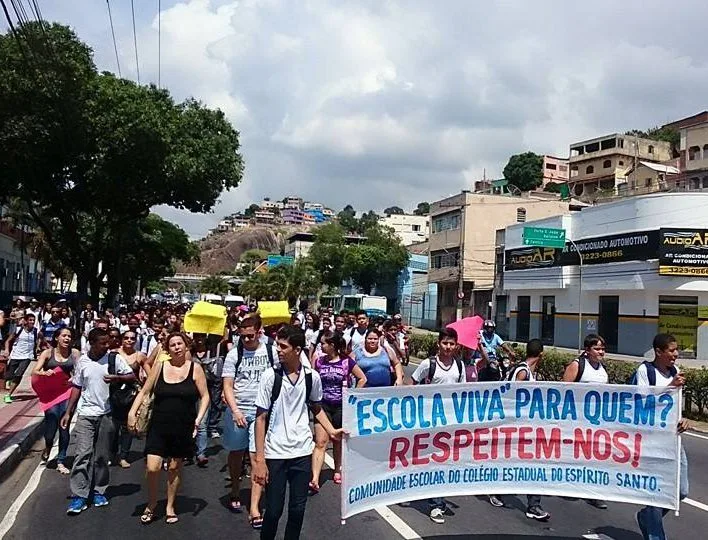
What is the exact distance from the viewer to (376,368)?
28.3 ft

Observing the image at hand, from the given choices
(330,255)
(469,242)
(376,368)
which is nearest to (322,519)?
(376,368)

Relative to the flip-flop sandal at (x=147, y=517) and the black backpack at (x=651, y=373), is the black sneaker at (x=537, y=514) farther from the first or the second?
the flip-flop sandal at (x=147, y=517)

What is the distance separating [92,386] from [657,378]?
504 cm

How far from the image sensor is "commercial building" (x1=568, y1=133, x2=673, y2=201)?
7944 centimetres

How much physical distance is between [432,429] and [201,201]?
26072 mm

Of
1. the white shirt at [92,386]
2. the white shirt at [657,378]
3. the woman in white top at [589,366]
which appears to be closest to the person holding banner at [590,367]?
the woman in white top at [589,366]

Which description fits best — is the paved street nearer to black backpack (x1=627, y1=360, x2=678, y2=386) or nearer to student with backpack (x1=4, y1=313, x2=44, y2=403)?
black backpack (x1=627, y1=360, x2=678, y2=386)

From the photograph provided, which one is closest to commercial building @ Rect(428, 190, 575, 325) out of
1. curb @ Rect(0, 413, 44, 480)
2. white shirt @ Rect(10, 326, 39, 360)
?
white shirt @ Rect(10, 326, 39, 360)

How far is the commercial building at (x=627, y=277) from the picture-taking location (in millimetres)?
32406

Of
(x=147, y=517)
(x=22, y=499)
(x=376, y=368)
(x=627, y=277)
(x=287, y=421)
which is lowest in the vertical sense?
(x=22, y=499)

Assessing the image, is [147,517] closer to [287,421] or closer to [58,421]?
[287,421]

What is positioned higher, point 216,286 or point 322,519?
point 216,286

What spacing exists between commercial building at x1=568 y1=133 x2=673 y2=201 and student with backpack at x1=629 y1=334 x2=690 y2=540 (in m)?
73.1

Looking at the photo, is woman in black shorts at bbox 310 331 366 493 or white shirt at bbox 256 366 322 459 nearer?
white shirt at bbox 256 366 322 459
